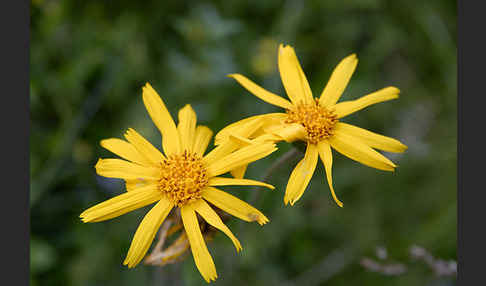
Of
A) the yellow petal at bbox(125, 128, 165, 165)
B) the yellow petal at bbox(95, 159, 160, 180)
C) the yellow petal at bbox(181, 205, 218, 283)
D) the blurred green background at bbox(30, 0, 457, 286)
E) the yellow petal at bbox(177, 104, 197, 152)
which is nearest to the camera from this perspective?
the yellow petal at bbox(181, 205, 218, 283)

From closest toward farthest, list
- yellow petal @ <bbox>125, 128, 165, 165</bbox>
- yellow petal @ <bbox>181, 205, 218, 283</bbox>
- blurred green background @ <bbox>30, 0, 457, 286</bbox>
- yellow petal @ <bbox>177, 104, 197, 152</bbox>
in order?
yellow petal @ <bbox>181, 205, 218, 283</bbox>, yellow petal @ <bbox>125, 128, 165, 165</bbox>, yellow petal @ <bbox>177, 104, 197, 152</bbox>, blurred green background @ <bbox>30, 0, 457, 286</bbox>

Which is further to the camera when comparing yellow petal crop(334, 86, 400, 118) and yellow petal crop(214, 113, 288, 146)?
yellow petal crop(334, 86, 400, 118)

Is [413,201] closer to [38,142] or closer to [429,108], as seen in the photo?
[429,108]

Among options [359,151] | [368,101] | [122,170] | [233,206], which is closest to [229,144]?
[233,206]

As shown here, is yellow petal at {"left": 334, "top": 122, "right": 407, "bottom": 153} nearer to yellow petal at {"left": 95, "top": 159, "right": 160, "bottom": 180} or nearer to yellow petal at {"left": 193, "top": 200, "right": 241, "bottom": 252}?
yellow petal at {"left": 193, "top": 200, "right": 241, "bottom": 252}

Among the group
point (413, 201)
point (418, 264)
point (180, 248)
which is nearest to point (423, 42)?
point (413, 201)

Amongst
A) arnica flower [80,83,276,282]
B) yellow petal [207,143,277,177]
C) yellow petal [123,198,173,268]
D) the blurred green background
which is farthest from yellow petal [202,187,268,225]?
the blurred green background

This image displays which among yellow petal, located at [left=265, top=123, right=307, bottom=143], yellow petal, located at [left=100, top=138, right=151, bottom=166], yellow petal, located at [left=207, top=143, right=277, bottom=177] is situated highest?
yellow petal, located at [left=265, top=123, right=307, bottom=143]
